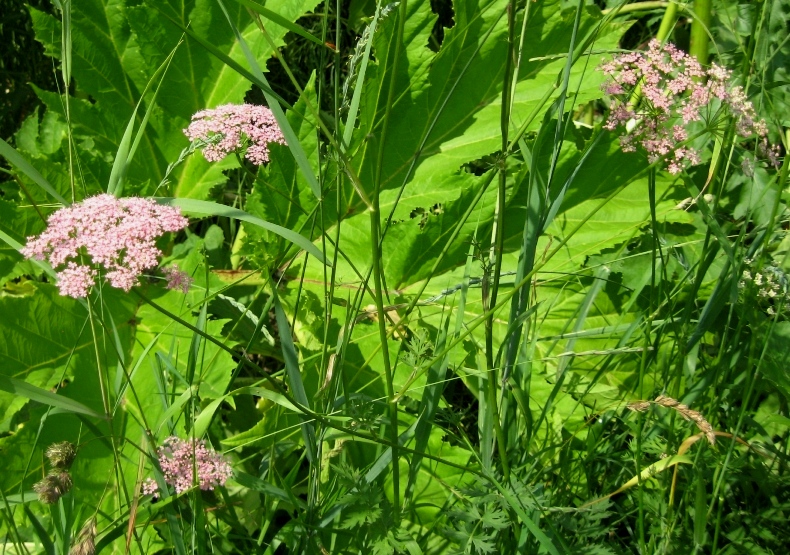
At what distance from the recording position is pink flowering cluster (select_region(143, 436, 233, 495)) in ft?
3.65

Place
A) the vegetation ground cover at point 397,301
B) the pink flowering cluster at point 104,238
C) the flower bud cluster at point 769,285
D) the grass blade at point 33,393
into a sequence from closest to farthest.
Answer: the grass blade at point 33,393 → the pink flowering cluster at point 104,238 → the vegetation ground cover at point 397,301 → the flower bud cluster at point 769,285

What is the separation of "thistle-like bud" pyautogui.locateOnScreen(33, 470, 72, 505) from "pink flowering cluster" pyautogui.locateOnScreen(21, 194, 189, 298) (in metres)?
0.22

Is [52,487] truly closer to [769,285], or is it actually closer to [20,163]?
[20,163]

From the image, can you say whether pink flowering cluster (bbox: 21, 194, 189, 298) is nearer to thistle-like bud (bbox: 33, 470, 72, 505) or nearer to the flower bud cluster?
thistle-like bud (bbox: 33, 470, 72, 505)

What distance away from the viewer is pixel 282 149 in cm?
184

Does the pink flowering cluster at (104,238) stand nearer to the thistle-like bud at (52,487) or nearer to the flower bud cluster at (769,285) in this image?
the thistle-like bud at (52,487)

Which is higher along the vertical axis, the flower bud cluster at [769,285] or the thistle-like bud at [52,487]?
the thistle-like bud at [52,487]

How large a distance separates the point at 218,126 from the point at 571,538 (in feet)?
2.87

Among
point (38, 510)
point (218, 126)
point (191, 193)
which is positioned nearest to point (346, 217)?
point (191, 193)

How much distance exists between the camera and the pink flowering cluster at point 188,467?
1113mm

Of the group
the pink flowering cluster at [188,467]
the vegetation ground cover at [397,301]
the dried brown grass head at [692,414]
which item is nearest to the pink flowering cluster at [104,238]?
the vegetation ground cover at [397,301]

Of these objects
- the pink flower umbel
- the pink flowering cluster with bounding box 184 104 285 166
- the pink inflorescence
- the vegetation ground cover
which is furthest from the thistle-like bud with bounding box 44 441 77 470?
the pink inflorescence

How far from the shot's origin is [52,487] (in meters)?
0.94

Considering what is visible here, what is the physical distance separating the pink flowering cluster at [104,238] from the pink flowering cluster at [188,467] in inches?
11.3
